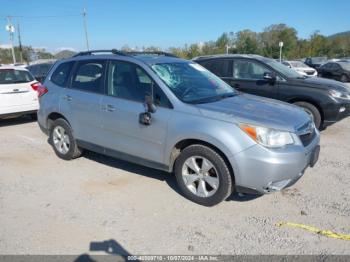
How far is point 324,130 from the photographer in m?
7.62

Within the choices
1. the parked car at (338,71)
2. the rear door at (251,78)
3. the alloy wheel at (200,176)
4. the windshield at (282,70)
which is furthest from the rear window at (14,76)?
the parked car at (338,71)

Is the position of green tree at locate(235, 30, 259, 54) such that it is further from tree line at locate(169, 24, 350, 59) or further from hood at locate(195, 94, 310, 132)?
hood at locate(195, 94, 310, 132)

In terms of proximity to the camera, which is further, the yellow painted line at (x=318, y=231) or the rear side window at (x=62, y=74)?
the rear side window at (x=62, y=74)

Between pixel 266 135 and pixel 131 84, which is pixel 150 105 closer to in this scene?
pixel 131 84

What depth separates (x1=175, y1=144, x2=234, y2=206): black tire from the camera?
146 inches

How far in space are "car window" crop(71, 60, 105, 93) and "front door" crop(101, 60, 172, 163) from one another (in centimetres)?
20

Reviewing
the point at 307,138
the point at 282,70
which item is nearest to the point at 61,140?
the point at 307,138

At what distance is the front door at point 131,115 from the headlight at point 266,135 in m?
1.00

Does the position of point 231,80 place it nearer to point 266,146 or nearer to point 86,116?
point 86,116

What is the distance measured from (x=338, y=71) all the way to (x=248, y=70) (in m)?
17.3

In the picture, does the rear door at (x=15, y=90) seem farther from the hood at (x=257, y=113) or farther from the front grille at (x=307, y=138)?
the front grille at (x=307, y=138)

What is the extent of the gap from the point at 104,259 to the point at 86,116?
8.34ft

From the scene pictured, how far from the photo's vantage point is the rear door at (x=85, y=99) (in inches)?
193

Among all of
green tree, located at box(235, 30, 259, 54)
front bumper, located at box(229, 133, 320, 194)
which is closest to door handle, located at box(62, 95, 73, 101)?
front bumper, located at box(229, 133, 320, 194)
